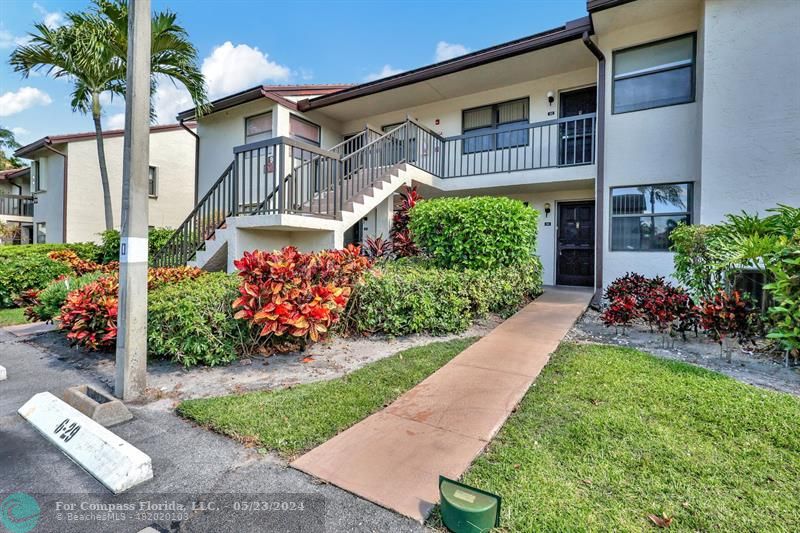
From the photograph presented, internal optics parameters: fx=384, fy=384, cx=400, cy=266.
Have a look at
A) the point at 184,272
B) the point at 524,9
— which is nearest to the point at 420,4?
the point at 524,9

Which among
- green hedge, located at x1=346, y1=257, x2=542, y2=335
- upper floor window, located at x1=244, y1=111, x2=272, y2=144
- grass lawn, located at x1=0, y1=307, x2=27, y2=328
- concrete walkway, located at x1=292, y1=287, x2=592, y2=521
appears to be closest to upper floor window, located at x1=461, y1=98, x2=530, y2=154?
green hedge, located at x1=346, y1=257, x2=542, y2=335

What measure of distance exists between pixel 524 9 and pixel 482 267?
866cm

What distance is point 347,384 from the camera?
3707 millimetres

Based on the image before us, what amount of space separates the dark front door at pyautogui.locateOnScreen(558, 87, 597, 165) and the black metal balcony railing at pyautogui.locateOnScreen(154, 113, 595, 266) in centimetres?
2

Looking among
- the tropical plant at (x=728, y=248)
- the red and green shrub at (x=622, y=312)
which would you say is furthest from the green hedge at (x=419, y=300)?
the tropical plant at (x=728, y=248)

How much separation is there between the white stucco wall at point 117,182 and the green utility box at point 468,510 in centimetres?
1539

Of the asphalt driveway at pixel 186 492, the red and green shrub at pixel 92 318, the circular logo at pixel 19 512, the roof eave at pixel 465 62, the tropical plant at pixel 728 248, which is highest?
the roof eave at pixel 465 62

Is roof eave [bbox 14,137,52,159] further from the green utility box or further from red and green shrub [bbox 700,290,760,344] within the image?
red and green shrub [bbox 700,290,760,344]

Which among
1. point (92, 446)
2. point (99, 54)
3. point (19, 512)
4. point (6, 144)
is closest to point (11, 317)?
point (99, 54)

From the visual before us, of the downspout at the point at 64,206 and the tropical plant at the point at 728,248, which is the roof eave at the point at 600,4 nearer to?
the tropical plant at the point at 728,248

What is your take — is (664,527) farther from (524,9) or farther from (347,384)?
(524,9)

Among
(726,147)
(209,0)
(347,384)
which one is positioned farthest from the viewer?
(209,0)

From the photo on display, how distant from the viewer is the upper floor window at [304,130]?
37.7ft

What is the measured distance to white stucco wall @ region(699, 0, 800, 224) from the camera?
20.5 feet
